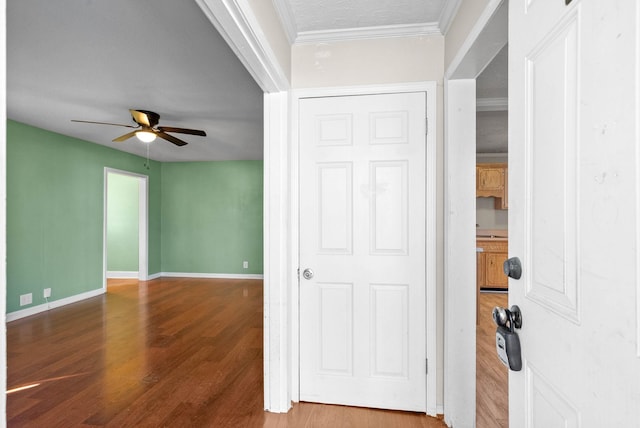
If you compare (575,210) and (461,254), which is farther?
(461,254)

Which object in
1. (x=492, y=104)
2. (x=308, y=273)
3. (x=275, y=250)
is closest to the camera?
(x=275, y=250)

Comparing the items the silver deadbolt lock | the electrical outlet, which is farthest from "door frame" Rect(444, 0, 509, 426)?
the electrical outlet

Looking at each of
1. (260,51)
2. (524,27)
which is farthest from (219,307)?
(524,27)

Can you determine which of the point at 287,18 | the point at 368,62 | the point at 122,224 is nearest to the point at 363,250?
the point at 368,62

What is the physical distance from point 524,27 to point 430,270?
1439 millimetres

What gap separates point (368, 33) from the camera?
6.90ft

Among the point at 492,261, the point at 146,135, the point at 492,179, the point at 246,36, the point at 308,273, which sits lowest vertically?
the point at 492,261

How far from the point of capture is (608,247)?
0.59 metres

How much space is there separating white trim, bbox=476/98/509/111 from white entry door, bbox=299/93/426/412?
5.74 feet

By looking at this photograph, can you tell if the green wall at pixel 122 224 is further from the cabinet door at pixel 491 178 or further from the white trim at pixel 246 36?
the cabinet door at pixel 491 178

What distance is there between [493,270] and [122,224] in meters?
6.99

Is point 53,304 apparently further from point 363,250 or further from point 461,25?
point 461,25

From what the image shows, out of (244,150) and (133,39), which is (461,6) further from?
(244,150)

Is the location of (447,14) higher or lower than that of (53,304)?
higher
